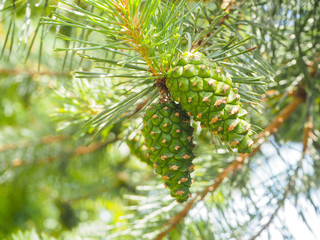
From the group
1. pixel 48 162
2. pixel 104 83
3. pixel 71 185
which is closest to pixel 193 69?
pixel 104 83

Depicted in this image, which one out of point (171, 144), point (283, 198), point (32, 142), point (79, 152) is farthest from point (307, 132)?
point (32, 142)

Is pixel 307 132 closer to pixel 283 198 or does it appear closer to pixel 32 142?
pixel 283 198

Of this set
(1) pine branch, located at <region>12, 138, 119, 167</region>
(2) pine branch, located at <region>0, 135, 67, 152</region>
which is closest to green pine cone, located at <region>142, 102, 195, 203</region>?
(1) pine branch, located at <region>12, 138, 119, 167</region>

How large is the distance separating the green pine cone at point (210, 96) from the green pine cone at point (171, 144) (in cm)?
4

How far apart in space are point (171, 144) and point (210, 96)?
0.08 m

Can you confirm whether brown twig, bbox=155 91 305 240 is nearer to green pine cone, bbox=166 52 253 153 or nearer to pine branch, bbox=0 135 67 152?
green pine cone, bbox=166 52 253 153

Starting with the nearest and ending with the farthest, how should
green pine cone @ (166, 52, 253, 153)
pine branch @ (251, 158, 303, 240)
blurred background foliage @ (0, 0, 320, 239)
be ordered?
green pine cone @ (166, 52, 253, 153), blurred background foliage @ (0, 0, 320, 239), pine branch @ (251, 158, 303, 240)

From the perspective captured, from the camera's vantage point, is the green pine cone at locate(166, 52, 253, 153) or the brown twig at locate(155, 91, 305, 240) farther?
the brown twig at locate(155, 91, 305, 240)

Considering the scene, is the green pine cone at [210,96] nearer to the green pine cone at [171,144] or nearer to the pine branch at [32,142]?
the green pine cone at [171,144]

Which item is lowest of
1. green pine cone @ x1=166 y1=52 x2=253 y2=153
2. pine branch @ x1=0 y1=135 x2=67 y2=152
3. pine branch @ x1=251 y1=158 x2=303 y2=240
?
pine branch @ x1=0 y1=135 x2=67 y2=152

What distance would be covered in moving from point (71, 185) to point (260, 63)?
1.21m

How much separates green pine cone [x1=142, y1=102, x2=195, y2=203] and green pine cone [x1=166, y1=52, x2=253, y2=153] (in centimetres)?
4

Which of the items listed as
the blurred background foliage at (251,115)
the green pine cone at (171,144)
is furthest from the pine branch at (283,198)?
the green pine cone at (171,144)

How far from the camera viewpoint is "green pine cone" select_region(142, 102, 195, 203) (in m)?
0.41
